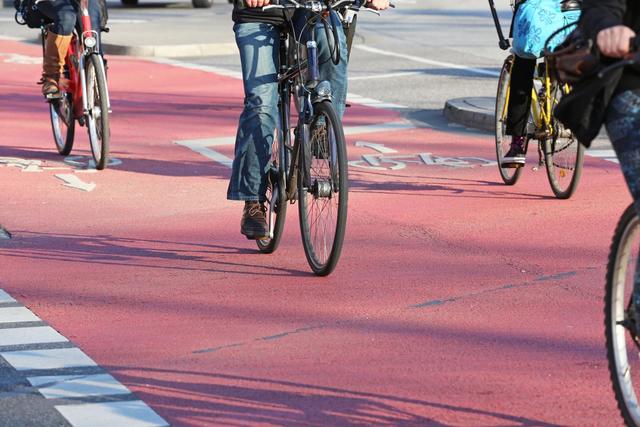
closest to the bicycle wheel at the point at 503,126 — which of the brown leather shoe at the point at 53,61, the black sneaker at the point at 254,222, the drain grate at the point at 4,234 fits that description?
the black sneaker at the point at 254,222

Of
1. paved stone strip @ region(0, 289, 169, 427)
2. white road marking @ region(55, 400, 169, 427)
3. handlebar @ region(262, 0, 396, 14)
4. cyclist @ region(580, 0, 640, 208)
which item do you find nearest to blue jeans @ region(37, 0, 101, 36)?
handlebar @ region(262, 0, 396, 14)

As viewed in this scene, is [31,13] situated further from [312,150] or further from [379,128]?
[312,150]

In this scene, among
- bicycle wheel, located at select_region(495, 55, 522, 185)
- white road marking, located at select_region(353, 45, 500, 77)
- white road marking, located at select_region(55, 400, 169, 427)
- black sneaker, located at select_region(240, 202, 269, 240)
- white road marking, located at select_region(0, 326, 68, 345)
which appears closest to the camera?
white road marking, located at select_region(55, 400, 169, 427)

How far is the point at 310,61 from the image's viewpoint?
6805 mm

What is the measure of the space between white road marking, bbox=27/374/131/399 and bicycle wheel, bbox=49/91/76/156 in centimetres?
571

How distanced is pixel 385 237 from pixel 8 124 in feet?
19.9

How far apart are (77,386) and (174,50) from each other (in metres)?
15.5

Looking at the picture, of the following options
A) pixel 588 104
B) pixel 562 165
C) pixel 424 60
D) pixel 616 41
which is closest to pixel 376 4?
pixel 562 165

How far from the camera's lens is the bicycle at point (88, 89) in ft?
33.4

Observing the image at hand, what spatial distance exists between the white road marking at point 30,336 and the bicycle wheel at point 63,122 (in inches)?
194

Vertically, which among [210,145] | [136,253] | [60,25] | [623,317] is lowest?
[210,145]

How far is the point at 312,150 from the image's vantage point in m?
6.88

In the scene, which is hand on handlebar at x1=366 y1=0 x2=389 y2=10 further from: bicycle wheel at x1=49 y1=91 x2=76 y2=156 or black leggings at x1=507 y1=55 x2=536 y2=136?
bicycle wheel at x1=49 y1=91 x2=76 y2=156

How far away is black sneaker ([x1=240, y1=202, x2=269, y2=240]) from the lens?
7.34 m
